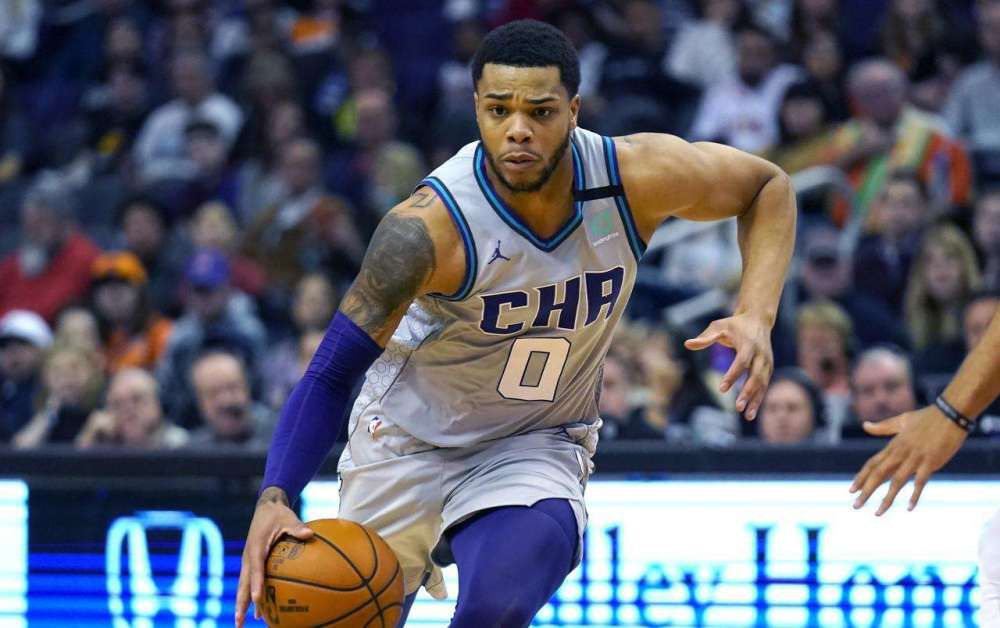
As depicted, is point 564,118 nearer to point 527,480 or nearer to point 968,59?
point 527,480

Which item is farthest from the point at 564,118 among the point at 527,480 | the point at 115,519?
the point at 115,519

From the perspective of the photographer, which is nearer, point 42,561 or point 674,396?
point 42,561

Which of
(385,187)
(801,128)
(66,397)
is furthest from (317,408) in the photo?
(385,187)

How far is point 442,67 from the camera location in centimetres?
1094

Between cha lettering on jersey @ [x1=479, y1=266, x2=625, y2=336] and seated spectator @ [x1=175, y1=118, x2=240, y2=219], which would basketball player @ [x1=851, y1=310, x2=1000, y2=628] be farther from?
seated spectator @ [x1=175, y1=118, x2=240, y2=219]

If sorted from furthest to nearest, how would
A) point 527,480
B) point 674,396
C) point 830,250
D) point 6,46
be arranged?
point 6,46
point 830,250
point 674,396
point 527,480

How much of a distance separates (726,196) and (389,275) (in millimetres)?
1016

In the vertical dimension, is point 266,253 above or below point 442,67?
below

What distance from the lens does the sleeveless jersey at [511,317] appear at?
4.08 meters

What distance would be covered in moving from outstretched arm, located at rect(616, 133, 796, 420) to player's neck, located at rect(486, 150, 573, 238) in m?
0.17

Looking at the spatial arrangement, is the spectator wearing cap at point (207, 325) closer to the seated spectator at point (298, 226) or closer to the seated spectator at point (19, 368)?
the seated spectator at point (298, 226)

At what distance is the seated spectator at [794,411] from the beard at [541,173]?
8.90 feet

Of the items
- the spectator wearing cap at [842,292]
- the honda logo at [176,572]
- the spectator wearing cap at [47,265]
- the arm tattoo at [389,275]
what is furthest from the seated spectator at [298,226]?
the arm tattoo at [389,275]

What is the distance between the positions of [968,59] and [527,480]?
20.6 feet
